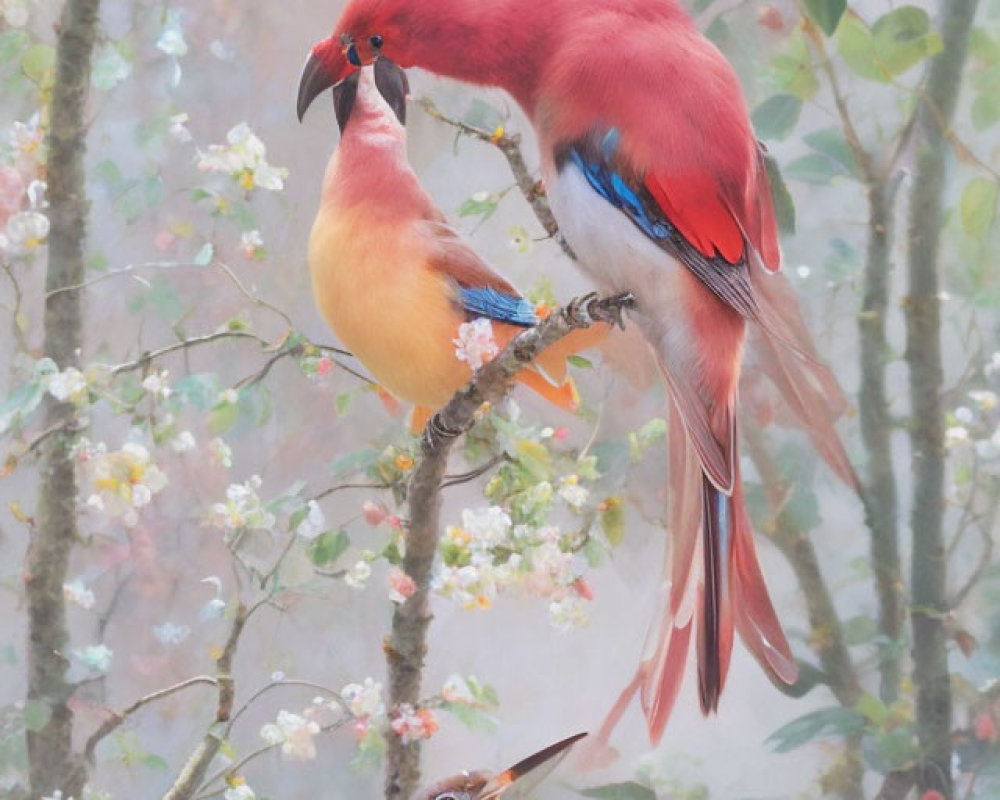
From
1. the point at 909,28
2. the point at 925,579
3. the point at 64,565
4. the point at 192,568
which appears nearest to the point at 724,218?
the point at 909,28

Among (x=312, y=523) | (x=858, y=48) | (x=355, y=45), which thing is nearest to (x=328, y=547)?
(x=312, y=523)

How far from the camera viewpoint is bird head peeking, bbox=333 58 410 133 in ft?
3.82

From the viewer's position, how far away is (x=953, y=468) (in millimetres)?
1191

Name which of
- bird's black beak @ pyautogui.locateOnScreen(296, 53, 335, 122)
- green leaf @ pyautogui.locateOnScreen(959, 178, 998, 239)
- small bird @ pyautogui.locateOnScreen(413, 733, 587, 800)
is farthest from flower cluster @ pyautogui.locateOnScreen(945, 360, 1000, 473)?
bird's black beak @ pyautogui.locateOnScreen(296, 53, 335, 122)

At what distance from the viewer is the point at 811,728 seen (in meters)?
1.19

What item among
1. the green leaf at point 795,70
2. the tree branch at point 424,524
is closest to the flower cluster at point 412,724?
the tree branch at point 424,524

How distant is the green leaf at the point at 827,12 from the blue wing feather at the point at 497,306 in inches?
A: 15.0

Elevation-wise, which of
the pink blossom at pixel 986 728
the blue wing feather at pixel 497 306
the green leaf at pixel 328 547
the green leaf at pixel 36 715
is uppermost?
the blue wing feather at pixel 497 306

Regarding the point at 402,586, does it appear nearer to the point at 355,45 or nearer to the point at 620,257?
the point at 620,257

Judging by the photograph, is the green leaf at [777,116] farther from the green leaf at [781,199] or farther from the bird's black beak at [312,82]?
the bird's black beak at [312,82]

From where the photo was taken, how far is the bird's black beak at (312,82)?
1.18 meters

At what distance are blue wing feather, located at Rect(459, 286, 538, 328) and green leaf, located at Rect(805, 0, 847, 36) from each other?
382 millimetres

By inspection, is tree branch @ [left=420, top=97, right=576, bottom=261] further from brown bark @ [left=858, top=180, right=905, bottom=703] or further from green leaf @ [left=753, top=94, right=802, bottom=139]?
brown bark @ [left=858, top=180, right=905, bottom=703]

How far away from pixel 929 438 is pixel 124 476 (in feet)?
2.60
